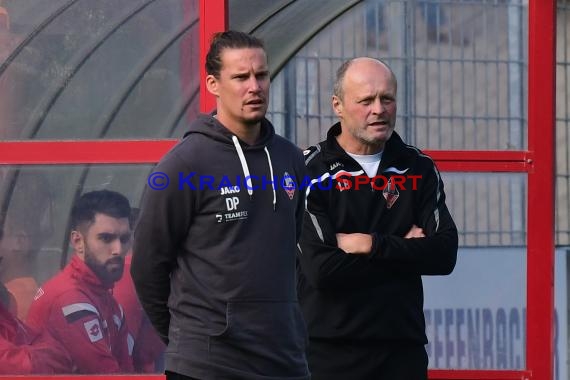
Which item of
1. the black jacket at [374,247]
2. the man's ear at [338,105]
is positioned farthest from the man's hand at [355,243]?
the man's ear at [338,105]

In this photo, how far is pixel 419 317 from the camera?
163 inches

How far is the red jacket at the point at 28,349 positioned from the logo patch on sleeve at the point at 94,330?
0.39 feet

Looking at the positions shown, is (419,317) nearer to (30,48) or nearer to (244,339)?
(244,339)

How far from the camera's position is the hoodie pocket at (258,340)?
10.9ft

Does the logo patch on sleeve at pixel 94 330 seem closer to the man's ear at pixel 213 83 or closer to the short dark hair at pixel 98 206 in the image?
the short dark hair at pixel 98 206

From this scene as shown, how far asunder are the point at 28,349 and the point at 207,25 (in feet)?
4.61

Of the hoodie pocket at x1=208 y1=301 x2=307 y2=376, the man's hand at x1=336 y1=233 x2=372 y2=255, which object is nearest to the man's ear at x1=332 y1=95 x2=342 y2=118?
the man's hand at x1=336 y1=233 x2=372 y2=255

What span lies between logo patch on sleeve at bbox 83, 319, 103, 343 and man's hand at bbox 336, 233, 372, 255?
1.13m

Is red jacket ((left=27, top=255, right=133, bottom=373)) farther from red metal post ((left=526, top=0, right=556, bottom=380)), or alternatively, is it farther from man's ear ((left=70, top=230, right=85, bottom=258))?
red metal post ((left=526, top=0, right=556, bottom=380))

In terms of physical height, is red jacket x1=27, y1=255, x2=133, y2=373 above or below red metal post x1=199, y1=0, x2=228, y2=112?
below

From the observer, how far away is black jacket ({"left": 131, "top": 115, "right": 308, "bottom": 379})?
334 centimetres

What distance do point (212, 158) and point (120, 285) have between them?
1441mm

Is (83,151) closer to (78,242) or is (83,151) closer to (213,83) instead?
(78,242)

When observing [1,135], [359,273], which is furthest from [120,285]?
[359,273]
